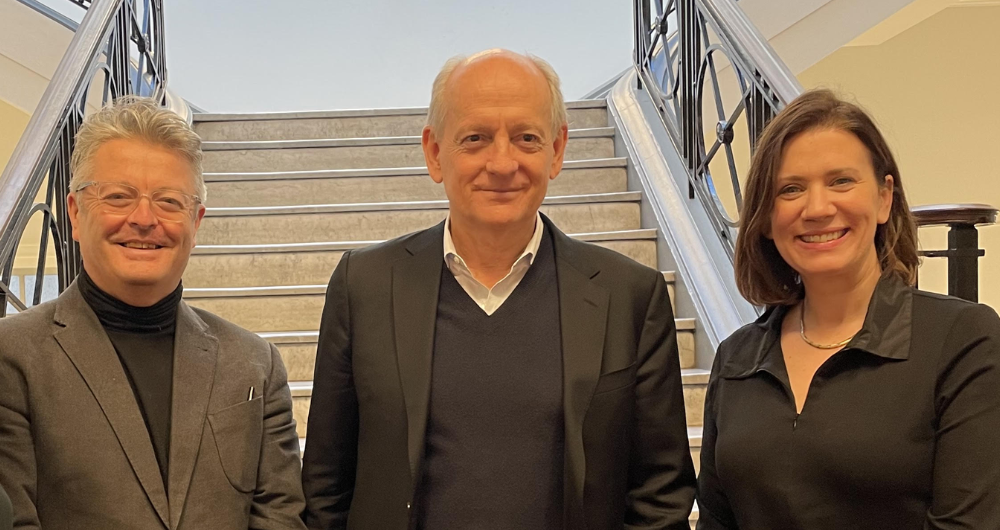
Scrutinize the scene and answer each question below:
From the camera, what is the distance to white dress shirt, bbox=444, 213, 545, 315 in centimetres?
157

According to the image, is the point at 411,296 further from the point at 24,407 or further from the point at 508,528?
the point at 24,407

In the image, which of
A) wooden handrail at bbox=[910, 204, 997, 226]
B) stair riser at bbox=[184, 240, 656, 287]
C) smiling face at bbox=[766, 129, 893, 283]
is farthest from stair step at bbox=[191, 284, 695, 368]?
smiling face at bbox=[766, 129, 893, 283]

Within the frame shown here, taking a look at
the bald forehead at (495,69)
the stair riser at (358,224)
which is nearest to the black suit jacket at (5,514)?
the bald forehead at (495,69)

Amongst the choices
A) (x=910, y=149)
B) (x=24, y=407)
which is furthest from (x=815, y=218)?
(x=910, y=149)

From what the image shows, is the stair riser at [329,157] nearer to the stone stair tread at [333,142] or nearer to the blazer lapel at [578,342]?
the stone stair tread at [333,142]

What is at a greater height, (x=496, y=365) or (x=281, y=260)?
(x=281, y=260)

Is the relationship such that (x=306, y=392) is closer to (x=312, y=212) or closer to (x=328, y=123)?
(x=312, y=212)

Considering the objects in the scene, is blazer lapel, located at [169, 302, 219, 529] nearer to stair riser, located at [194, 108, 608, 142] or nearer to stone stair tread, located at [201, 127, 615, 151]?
stone stair tread, located at [201, 127, 615, 151]

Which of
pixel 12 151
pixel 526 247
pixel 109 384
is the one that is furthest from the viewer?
pixel 12 151

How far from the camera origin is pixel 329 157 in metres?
4.68

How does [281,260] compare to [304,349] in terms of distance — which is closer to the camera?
[304,349]

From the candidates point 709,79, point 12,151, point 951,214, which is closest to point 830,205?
point 951,214

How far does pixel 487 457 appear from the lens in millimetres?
1476

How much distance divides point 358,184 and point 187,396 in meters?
2.87
